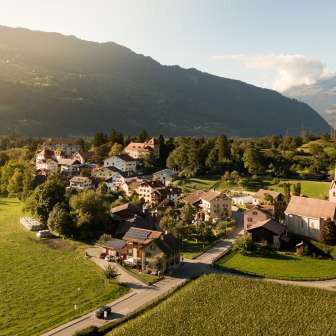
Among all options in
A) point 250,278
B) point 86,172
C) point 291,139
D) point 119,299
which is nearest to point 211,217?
point 250,278

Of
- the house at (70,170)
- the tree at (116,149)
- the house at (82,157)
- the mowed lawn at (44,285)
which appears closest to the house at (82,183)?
the house at (70,170)

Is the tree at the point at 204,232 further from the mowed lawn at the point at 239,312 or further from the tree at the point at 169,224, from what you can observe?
the mowed lawn at the point at 239,312

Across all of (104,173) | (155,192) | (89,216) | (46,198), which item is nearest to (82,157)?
(104,173)

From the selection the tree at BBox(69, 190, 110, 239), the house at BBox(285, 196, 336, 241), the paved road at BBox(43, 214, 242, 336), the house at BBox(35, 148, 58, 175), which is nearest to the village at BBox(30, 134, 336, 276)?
the house at BBox(285, 196, 336, 241)

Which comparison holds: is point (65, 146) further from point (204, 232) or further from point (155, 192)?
point (204, 232)

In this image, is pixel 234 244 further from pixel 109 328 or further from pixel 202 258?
pixel 109 328

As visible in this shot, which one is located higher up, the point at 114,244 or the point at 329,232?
the point at 329,232
